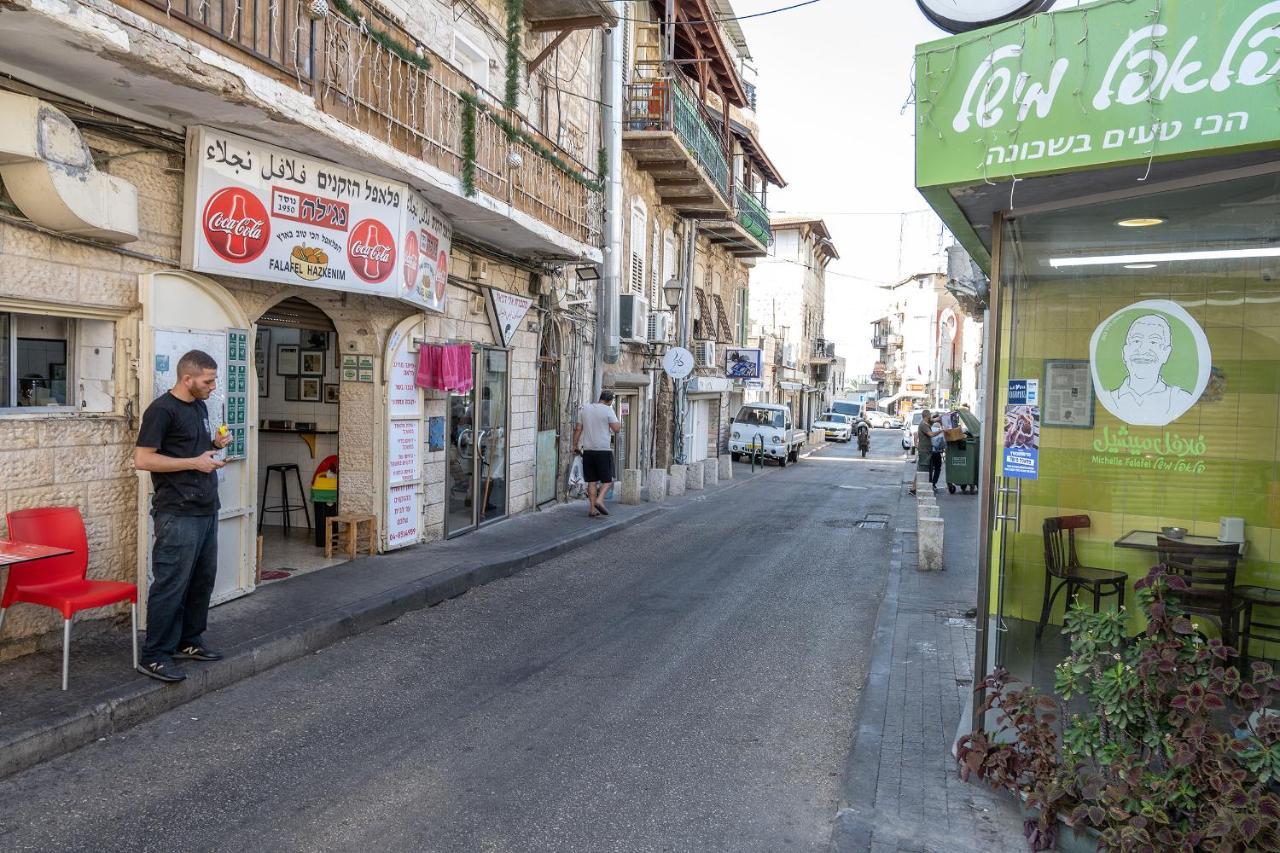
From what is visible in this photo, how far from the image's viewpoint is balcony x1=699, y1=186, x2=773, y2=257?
81.7ft

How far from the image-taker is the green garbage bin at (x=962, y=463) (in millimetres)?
19125

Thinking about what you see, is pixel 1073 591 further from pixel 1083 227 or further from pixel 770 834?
pixel 770 834

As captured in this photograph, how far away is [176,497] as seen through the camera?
17.3 ft

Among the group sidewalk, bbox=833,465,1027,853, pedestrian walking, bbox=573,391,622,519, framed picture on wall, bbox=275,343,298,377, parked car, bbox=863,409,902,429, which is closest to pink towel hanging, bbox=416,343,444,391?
framed picture on wall, bbox=275,343,298,377

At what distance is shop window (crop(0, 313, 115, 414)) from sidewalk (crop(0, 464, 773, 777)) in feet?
5.15

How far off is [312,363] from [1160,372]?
859 cm

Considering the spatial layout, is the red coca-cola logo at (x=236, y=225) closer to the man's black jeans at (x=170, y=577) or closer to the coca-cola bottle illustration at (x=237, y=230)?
the coca-cola bottle illustration at (x=237, y=230)

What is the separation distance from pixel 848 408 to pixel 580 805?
51.7 meters

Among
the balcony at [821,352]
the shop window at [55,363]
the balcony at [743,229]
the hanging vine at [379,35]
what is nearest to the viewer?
the shop window at [55,363]

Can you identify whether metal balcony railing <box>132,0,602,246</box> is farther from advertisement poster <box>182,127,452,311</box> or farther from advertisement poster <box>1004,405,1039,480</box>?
advertisement poster <box>1004,405,1039,480</box>

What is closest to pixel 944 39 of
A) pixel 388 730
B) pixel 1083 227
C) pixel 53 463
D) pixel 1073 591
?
pixel 1083 227

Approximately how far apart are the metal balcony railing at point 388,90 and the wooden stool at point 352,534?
12.1 ft

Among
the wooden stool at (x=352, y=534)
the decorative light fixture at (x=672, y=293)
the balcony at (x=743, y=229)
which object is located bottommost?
the wooden stool at (x=352, y=534)

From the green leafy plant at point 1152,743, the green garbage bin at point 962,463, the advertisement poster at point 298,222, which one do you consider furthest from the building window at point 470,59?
the green garbage bin at point 962,463
